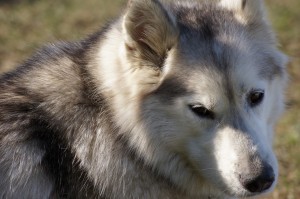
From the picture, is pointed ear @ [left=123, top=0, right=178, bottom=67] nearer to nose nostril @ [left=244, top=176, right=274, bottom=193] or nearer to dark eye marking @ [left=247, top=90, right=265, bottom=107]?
dark eye marking @ [left=247, top=90, right=265, bottom=107]

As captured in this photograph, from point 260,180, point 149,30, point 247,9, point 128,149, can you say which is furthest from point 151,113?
point 247,9

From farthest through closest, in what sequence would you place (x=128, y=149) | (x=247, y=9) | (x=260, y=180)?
1. (x=247, y=9)
2. (x=128, y=149)
3. (x=260, y=180)

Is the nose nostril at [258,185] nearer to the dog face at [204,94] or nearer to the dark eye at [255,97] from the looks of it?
the dog face at [204,94]

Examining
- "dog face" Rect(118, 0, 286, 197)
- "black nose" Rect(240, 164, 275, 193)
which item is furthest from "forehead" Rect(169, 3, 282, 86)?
"black nose" Rect(240, 164, 275, 193)

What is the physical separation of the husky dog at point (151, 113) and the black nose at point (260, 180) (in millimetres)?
12

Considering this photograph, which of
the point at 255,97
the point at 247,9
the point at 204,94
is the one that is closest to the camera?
the point at 204,94

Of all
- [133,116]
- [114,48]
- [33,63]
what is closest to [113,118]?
[133,116]

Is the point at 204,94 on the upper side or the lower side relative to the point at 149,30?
lower

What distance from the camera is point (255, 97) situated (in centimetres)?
352

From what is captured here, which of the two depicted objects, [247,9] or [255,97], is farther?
[247,9]

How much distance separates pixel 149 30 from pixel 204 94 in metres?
0.51

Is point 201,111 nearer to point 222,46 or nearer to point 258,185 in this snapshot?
point 222,46

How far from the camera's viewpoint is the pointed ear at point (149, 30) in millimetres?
3455

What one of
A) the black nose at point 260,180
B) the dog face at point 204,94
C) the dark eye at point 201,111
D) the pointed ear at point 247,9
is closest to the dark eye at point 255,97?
the dog face at point 204,94
